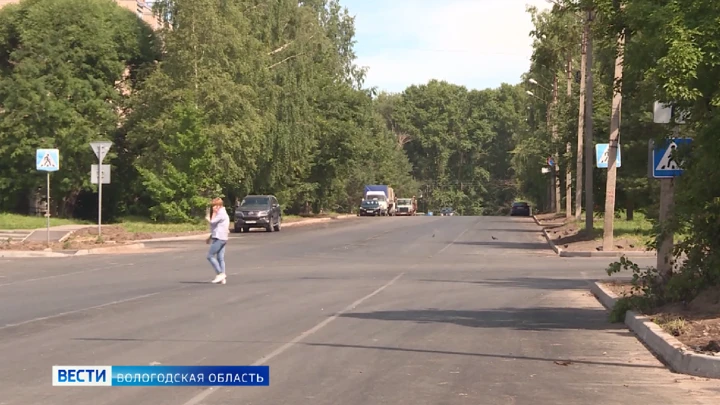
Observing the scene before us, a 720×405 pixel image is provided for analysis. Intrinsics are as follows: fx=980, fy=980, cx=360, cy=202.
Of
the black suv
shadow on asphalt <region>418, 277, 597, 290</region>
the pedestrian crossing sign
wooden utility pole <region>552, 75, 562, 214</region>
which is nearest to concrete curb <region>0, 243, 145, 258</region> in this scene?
the pedestrian crossing sign

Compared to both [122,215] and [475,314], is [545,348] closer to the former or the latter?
[475,314]

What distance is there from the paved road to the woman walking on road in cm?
41

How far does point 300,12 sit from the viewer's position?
69250mm

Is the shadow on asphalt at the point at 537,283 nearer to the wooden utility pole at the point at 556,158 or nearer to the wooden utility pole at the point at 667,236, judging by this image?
the wooden utility pole at the point at 667,236

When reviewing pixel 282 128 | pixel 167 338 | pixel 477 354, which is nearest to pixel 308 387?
pixel 477 354

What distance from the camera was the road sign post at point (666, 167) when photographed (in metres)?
14.6

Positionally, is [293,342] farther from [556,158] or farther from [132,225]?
[556,158]

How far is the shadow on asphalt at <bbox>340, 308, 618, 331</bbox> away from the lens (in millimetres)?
14555

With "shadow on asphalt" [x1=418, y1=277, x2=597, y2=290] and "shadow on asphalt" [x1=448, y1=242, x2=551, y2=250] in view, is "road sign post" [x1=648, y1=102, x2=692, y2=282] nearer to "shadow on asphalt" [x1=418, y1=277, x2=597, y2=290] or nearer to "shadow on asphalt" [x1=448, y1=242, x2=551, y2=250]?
"shadow on asphalt" [x1=418, y1=277, x2=597, y2=290]

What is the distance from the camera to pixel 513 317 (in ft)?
51.1

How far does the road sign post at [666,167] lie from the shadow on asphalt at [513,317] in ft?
4.58

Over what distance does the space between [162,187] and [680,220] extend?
4034 cm

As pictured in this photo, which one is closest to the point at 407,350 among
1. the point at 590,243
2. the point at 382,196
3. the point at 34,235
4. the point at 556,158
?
the point at 590,243

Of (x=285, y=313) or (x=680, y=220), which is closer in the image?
(x=680, y=220)
